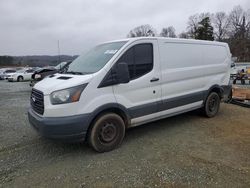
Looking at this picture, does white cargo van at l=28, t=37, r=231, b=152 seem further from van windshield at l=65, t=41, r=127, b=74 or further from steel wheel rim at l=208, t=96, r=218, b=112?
steel wheel rim at l=208, t=96, r=218, b=112

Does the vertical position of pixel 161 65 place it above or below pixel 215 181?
above

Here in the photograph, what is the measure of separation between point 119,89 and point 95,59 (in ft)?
2.87

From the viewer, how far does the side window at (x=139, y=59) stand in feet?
14.0

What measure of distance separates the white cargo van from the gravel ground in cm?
43

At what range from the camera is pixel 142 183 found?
306cm

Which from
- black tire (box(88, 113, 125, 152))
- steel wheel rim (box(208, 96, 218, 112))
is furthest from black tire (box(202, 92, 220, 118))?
black tire (box(88, 113, 125, 152))

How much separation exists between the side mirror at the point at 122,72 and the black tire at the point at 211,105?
293cm

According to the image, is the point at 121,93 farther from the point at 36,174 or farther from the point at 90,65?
the point at 36,174

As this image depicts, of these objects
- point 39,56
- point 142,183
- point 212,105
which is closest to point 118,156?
point 142,183

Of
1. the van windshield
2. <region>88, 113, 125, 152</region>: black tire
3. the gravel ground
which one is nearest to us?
the gravel ground

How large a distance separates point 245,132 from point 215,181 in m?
2.39

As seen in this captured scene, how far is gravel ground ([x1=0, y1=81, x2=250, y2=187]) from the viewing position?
3148 millimetres

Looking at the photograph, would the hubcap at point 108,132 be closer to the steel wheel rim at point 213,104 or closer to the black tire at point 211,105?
the black tire at point 211,105

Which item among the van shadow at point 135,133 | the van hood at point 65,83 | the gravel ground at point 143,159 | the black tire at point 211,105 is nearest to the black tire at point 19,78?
the gravel ground at point 143,159
